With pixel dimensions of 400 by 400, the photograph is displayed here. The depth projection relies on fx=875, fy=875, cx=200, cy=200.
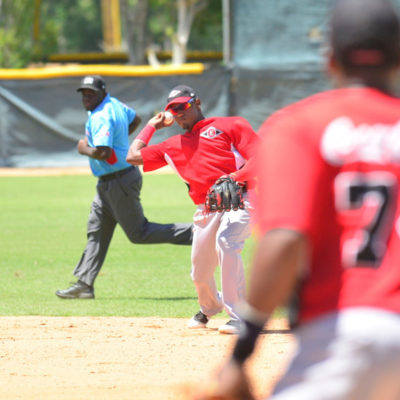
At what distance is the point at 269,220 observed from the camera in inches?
97.1

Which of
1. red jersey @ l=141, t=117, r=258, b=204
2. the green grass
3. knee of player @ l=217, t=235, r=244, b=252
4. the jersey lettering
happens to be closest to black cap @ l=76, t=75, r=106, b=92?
red jersey @ l=141, t=117, r=258, b=204

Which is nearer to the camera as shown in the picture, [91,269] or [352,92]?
[352,92]

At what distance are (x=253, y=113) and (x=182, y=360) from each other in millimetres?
18909

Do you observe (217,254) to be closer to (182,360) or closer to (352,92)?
(182,360)

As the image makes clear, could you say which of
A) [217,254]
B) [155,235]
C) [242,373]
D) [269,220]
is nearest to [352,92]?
[269,220]

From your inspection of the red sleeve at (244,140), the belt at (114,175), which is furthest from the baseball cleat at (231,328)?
the belt at (114,175)

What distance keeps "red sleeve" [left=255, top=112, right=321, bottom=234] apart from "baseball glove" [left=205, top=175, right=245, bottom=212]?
14.7 ft

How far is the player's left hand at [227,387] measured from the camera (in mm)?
2410

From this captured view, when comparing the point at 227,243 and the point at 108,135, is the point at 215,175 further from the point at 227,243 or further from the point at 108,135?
the point at 108,135

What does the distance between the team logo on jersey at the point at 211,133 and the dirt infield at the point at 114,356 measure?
67.0 inches

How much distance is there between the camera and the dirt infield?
5875mm

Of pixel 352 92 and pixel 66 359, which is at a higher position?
pixel 352 92

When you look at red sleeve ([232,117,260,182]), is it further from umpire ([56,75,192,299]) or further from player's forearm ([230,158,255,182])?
umpire ([56,75,192,299])

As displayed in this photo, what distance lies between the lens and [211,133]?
289 inches
